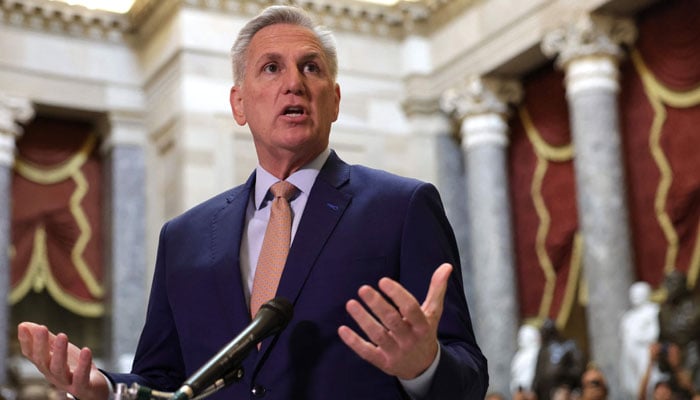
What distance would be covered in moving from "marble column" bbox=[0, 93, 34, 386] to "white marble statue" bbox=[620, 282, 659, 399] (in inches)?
330

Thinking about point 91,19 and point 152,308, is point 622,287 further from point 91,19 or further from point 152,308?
point 152,308

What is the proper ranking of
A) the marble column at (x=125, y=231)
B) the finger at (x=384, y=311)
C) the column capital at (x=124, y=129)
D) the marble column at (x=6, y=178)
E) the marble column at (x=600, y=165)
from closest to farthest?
1. the finger at (x=384, y=311)
2. the marble column at (x=600, y=165)
3. the marble column at (x=6, y=178)
4. the marble column at (x=125, y=231)
5. the column capital at (x=124, y=129)

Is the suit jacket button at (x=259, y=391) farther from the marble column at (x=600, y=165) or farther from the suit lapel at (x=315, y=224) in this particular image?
the marble column at (x=600, y=165)

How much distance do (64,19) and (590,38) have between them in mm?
7840

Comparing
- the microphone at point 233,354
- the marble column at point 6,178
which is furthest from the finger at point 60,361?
the marble column at point 6,178

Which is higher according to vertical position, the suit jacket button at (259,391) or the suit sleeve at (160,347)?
the suit sleeve at (160,347)

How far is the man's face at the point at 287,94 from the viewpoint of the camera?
263 centimetres

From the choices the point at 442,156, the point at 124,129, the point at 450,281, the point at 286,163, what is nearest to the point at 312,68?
the point at 286,163

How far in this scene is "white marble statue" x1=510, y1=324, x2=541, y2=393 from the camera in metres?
13.9

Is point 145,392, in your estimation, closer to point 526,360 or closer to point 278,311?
point 278,311

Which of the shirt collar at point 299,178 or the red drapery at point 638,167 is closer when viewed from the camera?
the shirt collar at point 299,178

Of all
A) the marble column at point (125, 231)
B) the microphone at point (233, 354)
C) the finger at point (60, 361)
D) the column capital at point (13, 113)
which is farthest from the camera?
the marble column at point (125, 231)

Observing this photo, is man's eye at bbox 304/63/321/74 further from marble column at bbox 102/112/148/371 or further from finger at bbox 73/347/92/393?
marble column at bbox 102/112/148/371

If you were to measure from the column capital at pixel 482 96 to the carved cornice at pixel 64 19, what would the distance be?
528cm
